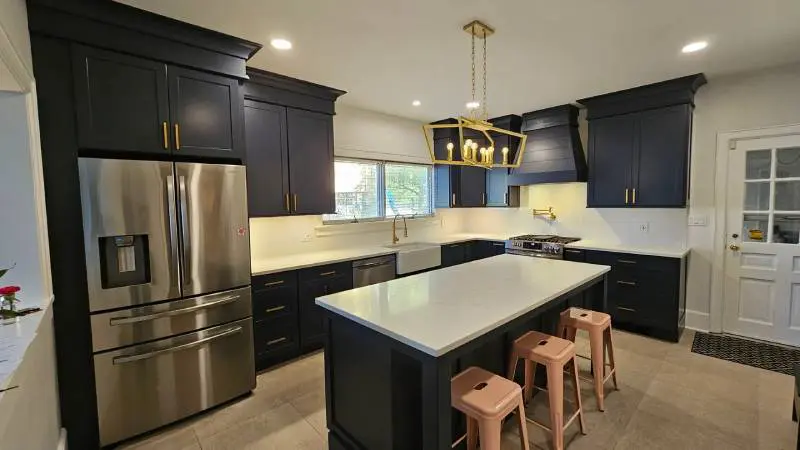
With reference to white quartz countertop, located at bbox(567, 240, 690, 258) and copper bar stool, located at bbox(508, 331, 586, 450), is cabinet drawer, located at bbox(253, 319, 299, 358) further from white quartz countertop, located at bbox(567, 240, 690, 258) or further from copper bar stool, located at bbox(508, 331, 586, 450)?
white quartz countertop, located at bbox(567, 240, 690, 258)

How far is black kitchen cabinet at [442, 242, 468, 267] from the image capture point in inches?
185

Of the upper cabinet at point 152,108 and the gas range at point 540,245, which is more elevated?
the upper cabinet at point 152,108

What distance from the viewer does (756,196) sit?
11.2 feet

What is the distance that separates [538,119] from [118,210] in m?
4.42

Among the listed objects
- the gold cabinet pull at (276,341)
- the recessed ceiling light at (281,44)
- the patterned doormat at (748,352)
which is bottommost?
the patterned doormat at (748,352)

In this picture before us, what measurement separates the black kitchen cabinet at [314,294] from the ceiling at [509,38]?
184cm

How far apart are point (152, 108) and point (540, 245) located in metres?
3.98

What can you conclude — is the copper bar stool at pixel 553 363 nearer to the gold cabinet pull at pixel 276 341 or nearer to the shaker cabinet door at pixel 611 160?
the gold cabinet pull at pixel 276 341

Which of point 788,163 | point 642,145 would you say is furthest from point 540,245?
point 788,163

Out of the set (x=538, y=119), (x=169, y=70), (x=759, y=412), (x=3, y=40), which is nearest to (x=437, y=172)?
(x=538, y=119)

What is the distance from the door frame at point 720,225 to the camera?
348cm

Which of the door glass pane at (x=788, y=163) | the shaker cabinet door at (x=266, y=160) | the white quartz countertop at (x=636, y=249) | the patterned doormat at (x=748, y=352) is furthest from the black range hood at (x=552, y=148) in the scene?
the shaker cabinet door at (x=266, y=160)

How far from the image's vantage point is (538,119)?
450 cm

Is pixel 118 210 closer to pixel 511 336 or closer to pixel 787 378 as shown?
pixel 511 336
